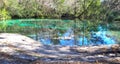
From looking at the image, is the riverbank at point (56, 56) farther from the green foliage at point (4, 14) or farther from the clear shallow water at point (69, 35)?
the green foliage at point (4, 14)

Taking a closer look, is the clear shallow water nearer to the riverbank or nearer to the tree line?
the riverbank

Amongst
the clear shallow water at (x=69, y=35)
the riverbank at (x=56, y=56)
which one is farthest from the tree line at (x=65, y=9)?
the riverbank at (x=56, y=56)

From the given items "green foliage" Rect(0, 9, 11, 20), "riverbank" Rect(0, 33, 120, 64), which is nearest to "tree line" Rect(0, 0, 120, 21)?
"green foliage" Rect(0, 9, 11, 20)

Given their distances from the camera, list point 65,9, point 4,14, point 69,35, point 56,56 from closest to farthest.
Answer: point 56,56 → point 69,35 → point 4,14 → point 65,9

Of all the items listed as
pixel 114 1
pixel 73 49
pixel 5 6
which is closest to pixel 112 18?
pixel 114 1

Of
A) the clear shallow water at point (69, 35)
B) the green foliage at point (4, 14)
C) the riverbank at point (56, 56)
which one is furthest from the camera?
the green foliage at point (4, 14)

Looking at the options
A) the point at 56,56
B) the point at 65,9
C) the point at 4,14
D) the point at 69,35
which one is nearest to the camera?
the point at 56,56

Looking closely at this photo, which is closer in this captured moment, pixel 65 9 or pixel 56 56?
pixel 56 56

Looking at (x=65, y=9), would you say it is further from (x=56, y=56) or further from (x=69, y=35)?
(x=56, y=56)

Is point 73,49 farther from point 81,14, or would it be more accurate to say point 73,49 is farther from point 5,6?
point 81,14

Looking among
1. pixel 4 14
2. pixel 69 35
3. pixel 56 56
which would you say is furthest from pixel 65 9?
pixel 56 56

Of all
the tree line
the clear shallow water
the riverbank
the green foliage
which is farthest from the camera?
the tree line

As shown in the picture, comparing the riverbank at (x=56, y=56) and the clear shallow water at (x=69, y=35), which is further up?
the riverbank at (x=56, y=56)

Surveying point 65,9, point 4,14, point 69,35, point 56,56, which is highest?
point 56,56
